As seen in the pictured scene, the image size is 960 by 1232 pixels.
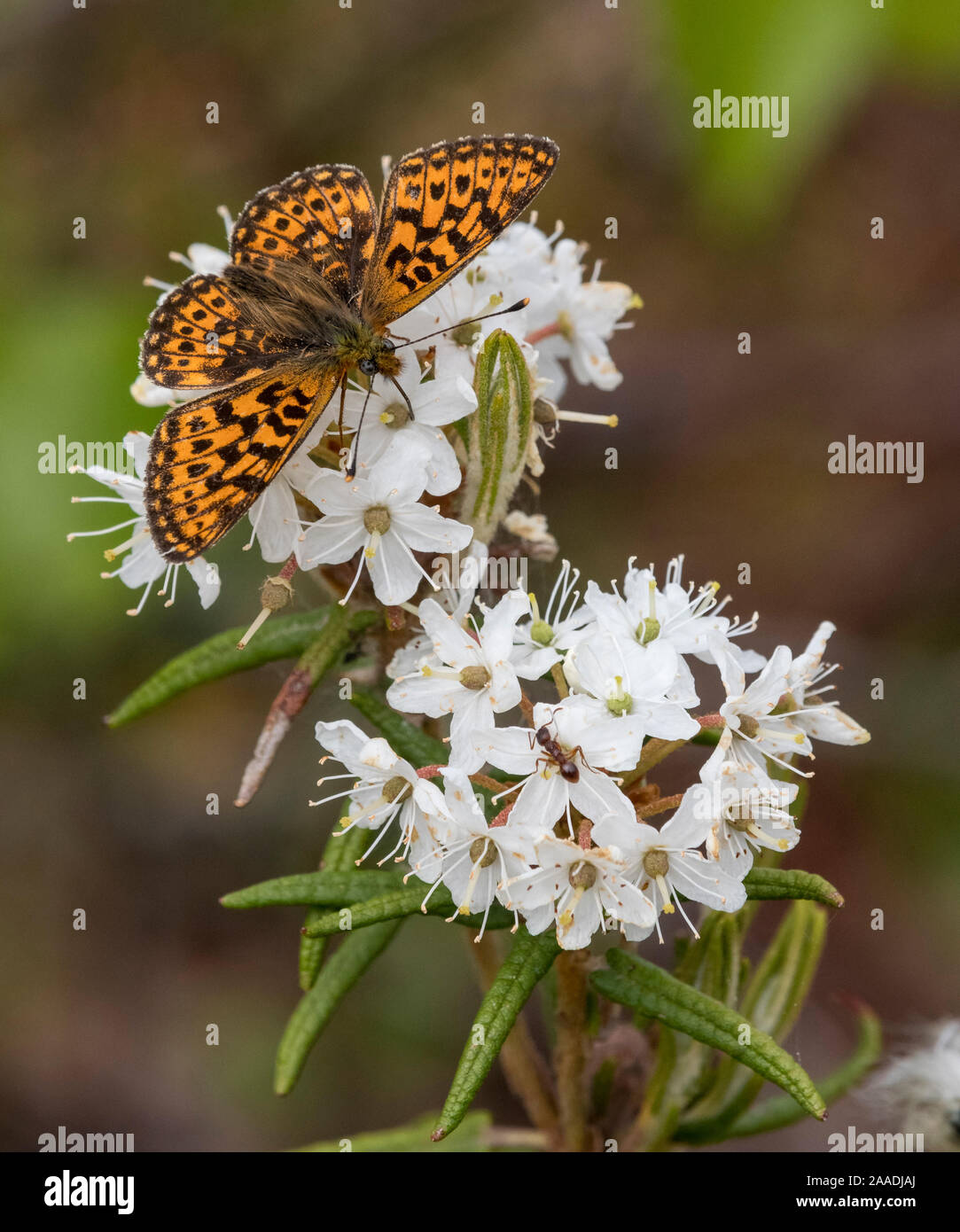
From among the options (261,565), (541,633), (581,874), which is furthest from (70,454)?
(581,874)

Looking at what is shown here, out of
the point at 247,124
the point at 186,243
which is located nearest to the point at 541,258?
the point at 186,243

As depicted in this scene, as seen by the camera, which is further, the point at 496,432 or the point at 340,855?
the point at 340,855

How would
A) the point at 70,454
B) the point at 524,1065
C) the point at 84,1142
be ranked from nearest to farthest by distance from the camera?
the point at 524,1065
the point at 70,454
the point at 84,1142

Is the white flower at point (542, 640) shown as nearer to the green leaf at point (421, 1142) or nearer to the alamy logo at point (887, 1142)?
the green leaf at point (421, 1142)

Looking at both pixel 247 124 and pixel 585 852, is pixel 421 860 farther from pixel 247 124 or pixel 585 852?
pixel 247 124

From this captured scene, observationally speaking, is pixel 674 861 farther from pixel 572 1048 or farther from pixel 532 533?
pixel 532 533

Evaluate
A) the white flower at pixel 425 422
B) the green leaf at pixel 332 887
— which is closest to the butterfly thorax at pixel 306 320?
the white flower at pixel 425 422

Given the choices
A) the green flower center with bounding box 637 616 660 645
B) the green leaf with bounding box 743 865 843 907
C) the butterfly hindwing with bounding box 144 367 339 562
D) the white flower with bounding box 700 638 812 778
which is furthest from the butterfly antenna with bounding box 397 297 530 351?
the green leaf with bounding box 743 865 843 907

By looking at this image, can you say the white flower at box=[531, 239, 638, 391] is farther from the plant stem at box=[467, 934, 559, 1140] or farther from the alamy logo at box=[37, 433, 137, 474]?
the alamy logo at box=[37, 433, 137, 474]
